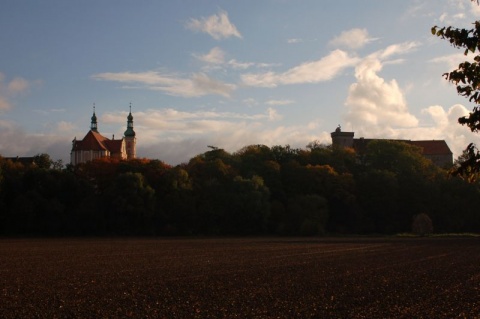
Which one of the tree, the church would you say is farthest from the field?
the church

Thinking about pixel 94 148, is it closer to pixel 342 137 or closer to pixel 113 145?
pixel 113 145

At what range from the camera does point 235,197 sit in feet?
302

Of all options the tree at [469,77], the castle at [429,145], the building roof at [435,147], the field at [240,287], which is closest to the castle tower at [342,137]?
the castle at [429,145]

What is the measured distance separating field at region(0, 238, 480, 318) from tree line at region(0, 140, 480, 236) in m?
46.3

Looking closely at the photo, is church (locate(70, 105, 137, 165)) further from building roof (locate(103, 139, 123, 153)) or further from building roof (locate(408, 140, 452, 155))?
building roof (locate(408, 140, 452, 155))

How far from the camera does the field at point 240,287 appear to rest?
19.2 meters

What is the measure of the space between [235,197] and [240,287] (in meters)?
66.8

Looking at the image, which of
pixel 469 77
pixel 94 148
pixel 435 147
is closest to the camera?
pixel 469 77

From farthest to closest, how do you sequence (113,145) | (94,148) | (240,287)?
(113,145) < (94,148) < (240,287)

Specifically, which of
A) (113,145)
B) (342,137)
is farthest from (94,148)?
(342,137)

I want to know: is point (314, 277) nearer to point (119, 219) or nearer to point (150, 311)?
point (150, 311)

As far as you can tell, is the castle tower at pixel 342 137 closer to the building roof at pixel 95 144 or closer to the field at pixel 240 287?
the building roof at pixel 95 144

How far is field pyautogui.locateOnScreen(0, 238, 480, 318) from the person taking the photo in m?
19.2

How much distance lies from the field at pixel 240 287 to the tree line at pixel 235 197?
4632cm
